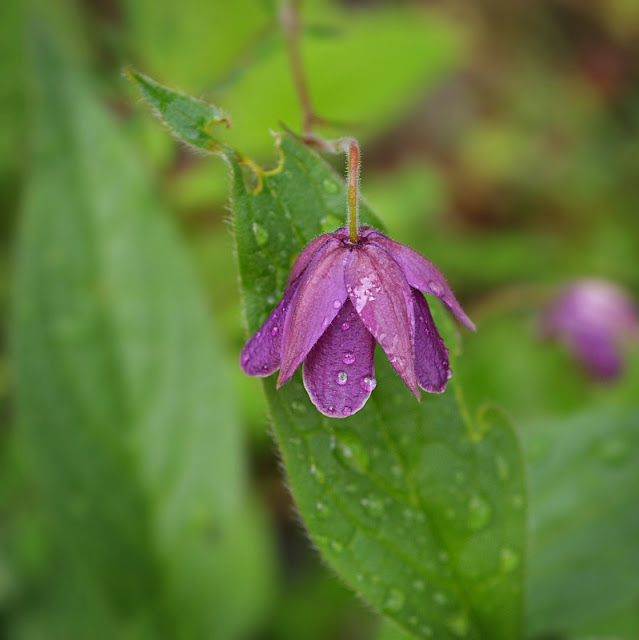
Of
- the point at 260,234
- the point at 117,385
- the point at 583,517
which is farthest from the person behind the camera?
the point at 117,385

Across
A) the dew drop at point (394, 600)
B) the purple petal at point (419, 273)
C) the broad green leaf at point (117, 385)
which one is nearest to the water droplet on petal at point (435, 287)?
the purple petal at point (419, 273)

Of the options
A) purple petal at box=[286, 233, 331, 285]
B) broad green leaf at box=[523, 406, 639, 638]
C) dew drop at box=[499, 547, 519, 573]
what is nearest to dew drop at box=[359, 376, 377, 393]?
purple petal at box=[286, 233, 331, 285]

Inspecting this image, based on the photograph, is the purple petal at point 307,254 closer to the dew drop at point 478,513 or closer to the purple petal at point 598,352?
the dew drop at point 478,513

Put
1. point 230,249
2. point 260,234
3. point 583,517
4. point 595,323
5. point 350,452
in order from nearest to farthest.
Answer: point 260,234 → point 350,452 → point 583,517 → point 595,323 → point 230,249

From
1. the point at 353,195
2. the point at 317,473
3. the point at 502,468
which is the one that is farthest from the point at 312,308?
the point at 502,468

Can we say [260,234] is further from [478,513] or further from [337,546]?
[478,513]

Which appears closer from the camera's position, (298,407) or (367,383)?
(367,383)

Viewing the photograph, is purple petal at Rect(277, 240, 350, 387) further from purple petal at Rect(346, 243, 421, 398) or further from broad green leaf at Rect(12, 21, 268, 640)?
broad green leaf at Rect(12, 21, 268, 640)

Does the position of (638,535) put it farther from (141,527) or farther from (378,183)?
(378,183)
